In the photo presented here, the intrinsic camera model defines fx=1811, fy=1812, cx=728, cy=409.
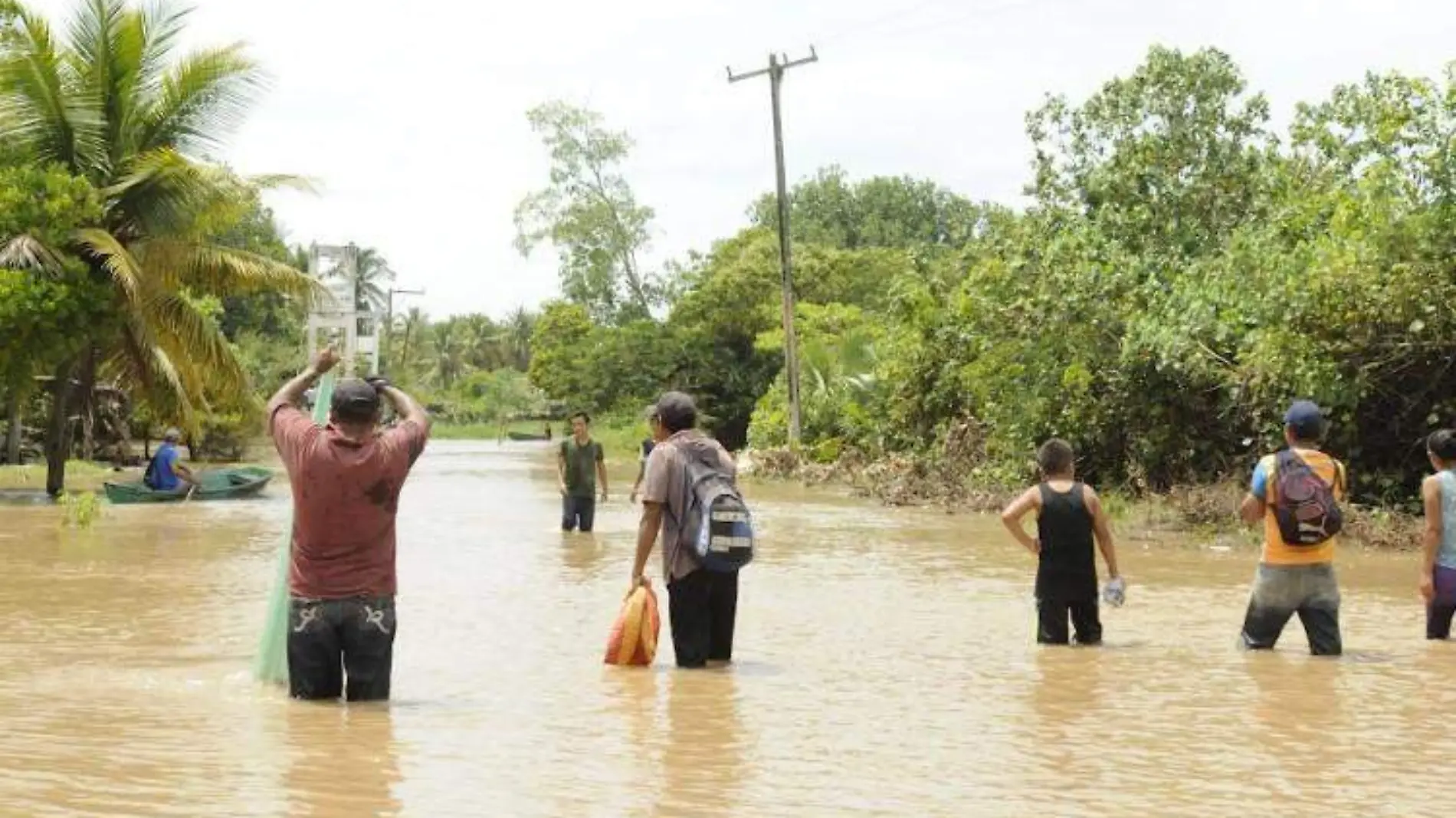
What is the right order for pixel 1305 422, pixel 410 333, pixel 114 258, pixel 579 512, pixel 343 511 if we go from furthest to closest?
pixel 410 333
pixel 114 258
pixel 579 512
pixel 1305 422
pixel 343 511

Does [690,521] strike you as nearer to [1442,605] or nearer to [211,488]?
[1442,605]

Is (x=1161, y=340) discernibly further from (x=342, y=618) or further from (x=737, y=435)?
(x=737, y=435)

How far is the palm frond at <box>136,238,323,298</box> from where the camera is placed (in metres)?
29.3

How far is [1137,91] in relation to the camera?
30375 mm

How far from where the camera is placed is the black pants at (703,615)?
31.8ft

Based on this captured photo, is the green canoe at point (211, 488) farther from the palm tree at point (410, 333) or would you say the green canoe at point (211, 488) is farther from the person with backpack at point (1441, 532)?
the palm tree at point (410, 333)

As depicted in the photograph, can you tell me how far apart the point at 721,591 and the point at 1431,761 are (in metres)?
3.80

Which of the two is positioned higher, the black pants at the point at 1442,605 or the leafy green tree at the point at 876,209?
the leafy green tree at the point at 876,209

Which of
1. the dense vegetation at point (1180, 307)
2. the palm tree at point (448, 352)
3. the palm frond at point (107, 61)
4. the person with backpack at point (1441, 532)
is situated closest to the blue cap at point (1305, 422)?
the person with backpack at point (1441, 532)

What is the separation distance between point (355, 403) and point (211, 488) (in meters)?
22.9

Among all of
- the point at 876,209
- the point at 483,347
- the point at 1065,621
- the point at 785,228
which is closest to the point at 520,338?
the point at 483,347

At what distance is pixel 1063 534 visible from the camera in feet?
33.7

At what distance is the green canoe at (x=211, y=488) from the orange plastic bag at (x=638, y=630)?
1927cm

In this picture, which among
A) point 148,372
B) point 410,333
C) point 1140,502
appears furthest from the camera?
point 410,333
